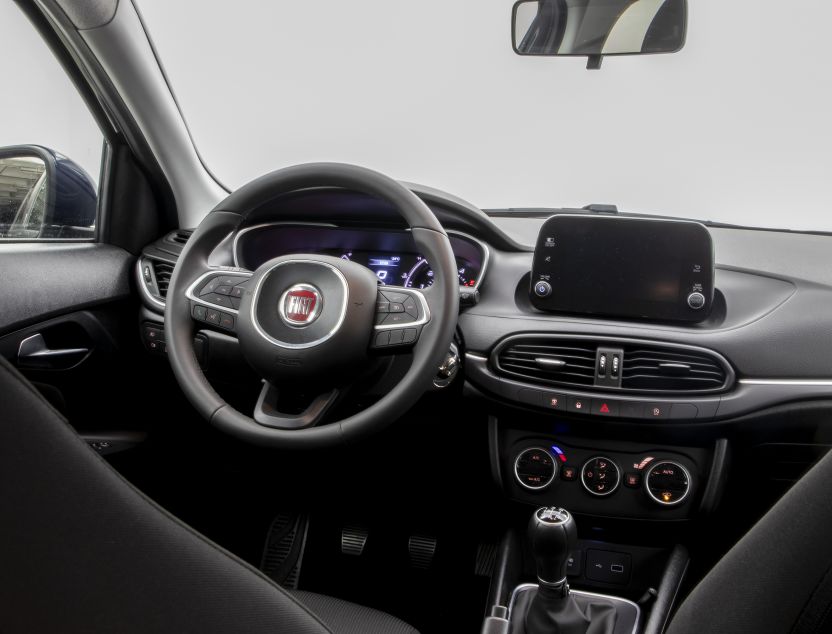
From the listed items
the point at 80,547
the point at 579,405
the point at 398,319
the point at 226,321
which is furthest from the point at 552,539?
the point at 80,547

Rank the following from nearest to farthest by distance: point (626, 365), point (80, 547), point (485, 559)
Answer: point (80, 547)
point (626, 365)
point (485, 559)

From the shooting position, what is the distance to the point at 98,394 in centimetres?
209

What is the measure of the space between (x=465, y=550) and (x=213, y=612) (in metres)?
1.62

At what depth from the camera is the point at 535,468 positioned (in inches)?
74.8

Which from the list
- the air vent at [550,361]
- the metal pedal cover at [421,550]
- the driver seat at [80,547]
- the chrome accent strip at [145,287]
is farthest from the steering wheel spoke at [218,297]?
the metal pedal cover at [421,550]

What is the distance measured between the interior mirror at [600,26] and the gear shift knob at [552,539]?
1128mm

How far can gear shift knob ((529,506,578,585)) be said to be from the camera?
5.10ft

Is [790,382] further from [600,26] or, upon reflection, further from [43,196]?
[43,196]

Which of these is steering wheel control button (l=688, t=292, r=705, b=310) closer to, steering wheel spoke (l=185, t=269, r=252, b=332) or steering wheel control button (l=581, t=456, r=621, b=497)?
steering wheel control button (l=581, t=456, r=621, b=497)

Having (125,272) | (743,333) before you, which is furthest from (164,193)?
(743,333)

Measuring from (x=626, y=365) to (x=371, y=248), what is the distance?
71 centimetres

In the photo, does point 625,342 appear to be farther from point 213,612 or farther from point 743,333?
point 213,612

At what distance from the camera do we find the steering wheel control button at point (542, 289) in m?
1.84

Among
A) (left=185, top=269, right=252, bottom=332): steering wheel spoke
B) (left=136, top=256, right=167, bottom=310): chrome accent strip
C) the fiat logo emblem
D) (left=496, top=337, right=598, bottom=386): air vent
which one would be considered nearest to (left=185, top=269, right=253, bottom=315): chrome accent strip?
(left=185, top=269, right=252, bottom=332): steering wheel spoke
